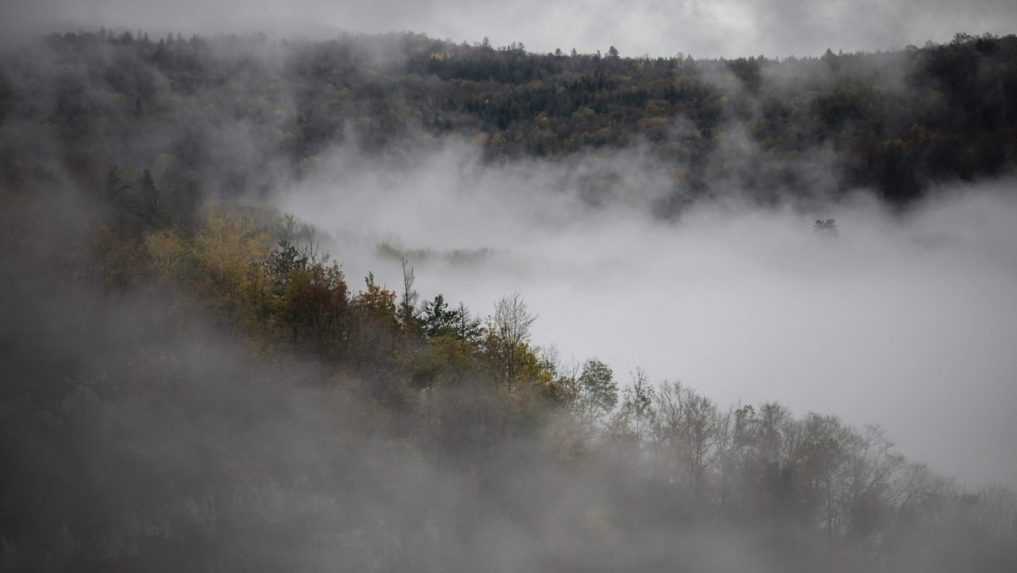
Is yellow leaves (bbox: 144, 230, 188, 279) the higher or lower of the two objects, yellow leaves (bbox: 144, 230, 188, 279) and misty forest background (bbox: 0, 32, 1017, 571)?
the higher

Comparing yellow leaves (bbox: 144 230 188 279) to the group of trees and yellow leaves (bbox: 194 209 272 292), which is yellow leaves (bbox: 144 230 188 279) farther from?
yellow leaves (bbox: 194 209 272 292)

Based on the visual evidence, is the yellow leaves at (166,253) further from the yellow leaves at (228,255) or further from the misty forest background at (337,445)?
the yellow leaves at (228,255)

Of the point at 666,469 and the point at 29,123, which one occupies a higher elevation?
the point at 29,123

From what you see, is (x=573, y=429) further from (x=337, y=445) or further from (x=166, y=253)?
(x=166, y=253)

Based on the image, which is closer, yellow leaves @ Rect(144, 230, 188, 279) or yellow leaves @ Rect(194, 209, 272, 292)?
yellow leaves @ Rect(144, 230, 188, 279)

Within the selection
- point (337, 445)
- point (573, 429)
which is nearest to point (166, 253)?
point (337, 445)

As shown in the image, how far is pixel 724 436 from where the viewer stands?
47594 mm

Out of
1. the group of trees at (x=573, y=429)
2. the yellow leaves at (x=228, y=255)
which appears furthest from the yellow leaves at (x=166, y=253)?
the yellow leaves at (x=228, y=255)

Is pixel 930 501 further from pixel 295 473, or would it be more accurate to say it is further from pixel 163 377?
pixel 163 377

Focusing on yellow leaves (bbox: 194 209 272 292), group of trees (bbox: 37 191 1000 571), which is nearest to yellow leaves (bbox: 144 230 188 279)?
group of trees (bbox: 37 191 1000 571)

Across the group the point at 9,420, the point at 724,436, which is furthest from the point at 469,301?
the point at 9,420

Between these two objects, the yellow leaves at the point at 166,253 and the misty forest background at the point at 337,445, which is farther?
the yellow leaves at the point at 166,253

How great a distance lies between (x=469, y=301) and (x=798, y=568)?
113 meters

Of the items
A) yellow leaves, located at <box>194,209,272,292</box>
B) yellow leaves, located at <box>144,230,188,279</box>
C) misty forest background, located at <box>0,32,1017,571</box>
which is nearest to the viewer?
misty forest background, located at <box>0,32,1017,571</box>
